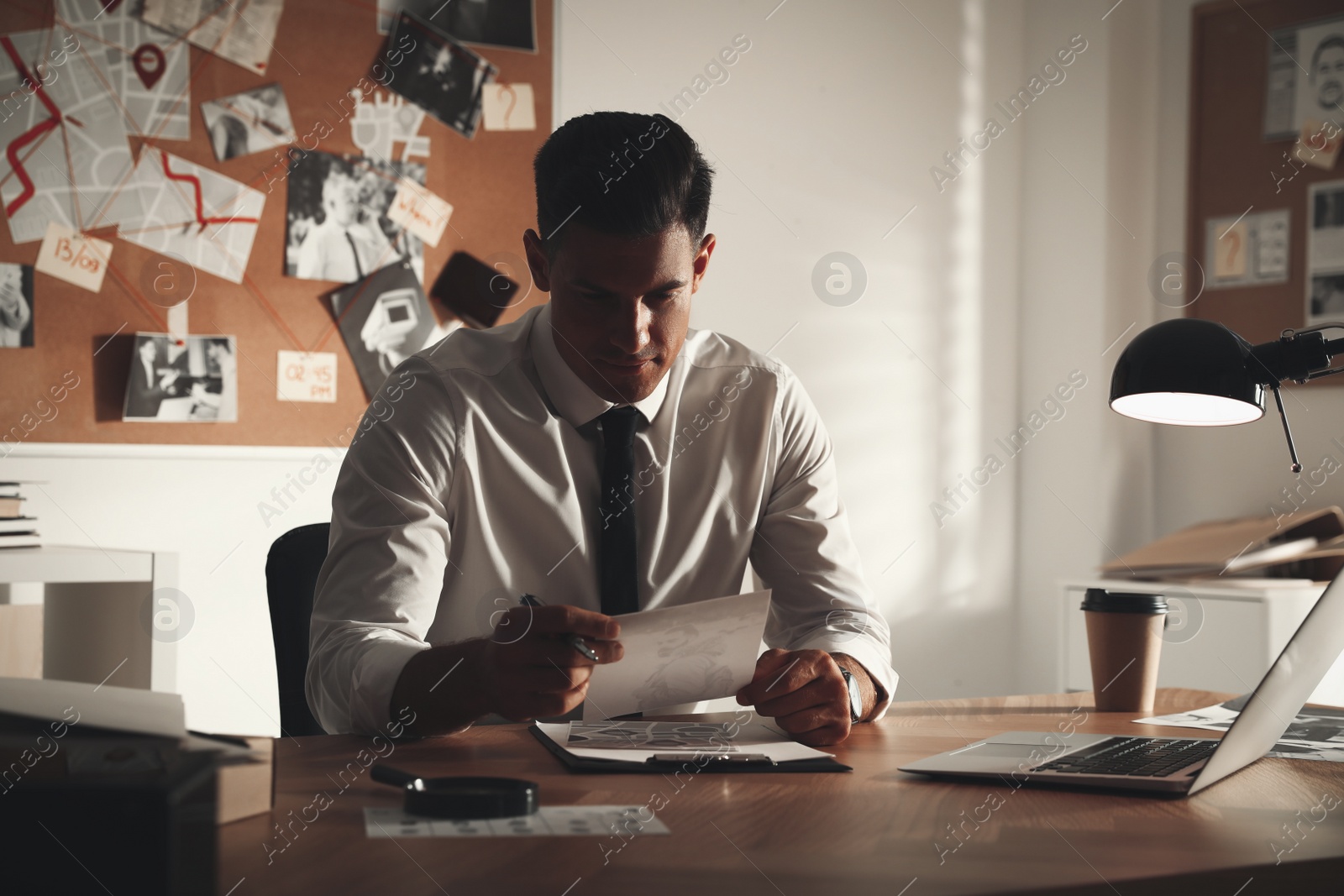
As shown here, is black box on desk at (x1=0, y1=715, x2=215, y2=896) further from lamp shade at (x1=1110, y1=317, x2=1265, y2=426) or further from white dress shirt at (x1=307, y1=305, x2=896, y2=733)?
lamp shade at (x1=1110, y1=317, x2=1265, y2=426)

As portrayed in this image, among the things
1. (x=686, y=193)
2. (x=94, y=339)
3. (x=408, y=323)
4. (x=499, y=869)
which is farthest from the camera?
(x=408, y=323)

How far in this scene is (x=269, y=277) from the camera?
8.15 feet

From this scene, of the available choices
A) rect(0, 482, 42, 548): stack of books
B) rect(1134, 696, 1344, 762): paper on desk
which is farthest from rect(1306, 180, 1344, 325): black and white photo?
rect(0, 482, 42, 548): stack of books

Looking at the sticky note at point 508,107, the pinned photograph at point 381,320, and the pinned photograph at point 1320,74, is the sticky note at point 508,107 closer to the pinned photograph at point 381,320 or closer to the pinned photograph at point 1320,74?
the pinned photograph at point 381,320

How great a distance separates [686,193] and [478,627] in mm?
634

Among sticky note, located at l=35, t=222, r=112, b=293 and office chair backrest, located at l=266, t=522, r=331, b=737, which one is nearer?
office chair backrest, located at l=266, t=522, r=331, b=737

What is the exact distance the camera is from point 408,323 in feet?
8.65

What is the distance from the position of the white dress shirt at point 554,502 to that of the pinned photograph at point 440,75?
3.85 ft

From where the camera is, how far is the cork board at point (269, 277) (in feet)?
7.46

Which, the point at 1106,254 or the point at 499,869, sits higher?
the point at 1106,254

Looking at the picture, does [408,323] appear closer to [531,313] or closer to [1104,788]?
[531,313]

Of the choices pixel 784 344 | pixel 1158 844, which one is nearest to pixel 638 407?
pixel 1158 844

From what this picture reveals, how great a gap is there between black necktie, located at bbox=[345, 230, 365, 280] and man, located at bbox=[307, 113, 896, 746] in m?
1.01

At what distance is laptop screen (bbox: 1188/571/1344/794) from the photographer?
903 mm
